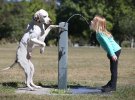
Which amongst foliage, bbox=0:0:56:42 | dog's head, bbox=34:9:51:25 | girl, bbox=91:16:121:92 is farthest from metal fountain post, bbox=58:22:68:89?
foliage, bbox=0:0:56:42

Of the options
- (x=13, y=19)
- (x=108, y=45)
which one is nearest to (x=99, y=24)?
(x=108, y=45)

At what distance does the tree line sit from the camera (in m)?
85.6

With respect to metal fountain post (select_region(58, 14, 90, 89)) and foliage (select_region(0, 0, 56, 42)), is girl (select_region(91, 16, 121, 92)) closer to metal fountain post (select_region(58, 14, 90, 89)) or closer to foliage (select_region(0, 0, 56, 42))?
metal fountain post (select_region(58, 14, 90, 89))

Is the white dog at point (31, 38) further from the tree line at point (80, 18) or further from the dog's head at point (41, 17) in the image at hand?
the tree line at point (80, 18)

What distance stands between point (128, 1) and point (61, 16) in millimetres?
12690

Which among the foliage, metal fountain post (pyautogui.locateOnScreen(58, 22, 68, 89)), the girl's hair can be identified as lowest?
metal fountain post (pyautogui.locateOnScreen(58, 22, 68, 89))

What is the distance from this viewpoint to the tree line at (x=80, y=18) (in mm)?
85625

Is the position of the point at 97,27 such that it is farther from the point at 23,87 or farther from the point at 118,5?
the point at 118,5

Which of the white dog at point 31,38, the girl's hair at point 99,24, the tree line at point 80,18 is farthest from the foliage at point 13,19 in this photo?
the girl's hair at point 99,24

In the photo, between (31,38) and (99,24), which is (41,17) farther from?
(99,24)

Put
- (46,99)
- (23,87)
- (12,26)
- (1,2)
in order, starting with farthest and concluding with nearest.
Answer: (1,2)
(12,26)
(23,87)
(46,99)

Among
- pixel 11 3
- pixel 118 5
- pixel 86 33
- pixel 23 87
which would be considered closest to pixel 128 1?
pixel 118 5

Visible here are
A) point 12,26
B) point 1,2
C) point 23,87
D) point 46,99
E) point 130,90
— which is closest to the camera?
point 46,99

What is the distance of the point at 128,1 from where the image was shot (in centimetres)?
9544
